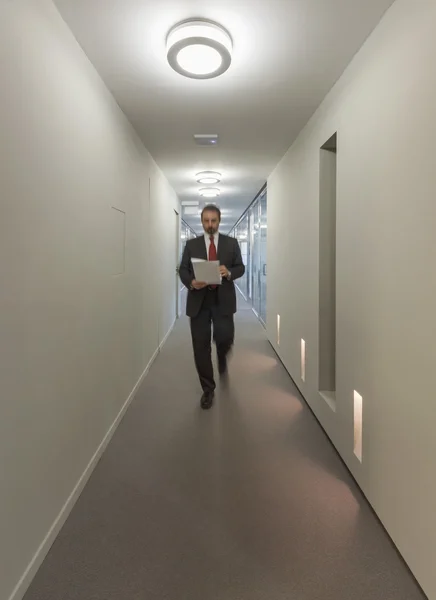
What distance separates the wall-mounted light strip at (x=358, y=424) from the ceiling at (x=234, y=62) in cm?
204

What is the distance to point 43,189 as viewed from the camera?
5.65 ft

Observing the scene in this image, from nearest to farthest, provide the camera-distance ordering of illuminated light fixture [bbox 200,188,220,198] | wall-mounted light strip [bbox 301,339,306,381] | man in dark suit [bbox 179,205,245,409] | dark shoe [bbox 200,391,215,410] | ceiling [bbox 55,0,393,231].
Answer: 1. ceiling [bbox 55,0,393,231]
2. man in dark suit [bbox 179,205,245,409]
3. dark shoe [bbox 200,391,215,410]
4. wall-mounted light strip [bbox 301,339,306,381]
5. illuminated light fixture [bbox 200,188,220,198]

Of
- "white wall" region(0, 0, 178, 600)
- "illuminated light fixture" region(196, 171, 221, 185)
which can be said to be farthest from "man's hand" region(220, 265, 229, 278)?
"illuminated light fixture" region(196, 171, 221, 185)

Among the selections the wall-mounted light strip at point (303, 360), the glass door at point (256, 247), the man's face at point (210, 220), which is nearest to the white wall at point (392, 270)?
the wall-mounted light strip at point (303, 360)

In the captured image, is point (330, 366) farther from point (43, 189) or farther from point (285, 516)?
point (43, 189)

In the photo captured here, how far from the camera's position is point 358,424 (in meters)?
2.29

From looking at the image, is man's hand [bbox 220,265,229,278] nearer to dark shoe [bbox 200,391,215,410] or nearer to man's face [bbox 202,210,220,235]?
man's face [bbox 202,210,220,235]

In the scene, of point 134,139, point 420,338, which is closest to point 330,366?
point 420,338

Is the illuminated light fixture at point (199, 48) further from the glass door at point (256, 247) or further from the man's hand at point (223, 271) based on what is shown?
the glass door at point (256, 247)

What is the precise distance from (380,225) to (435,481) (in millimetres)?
1171

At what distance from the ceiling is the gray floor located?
2.54m

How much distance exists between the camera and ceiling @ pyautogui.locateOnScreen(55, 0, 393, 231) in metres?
1.95

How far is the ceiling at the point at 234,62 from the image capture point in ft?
6.39

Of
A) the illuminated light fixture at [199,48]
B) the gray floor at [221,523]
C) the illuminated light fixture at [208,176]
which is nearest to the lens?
the gray floor at [221,523]
